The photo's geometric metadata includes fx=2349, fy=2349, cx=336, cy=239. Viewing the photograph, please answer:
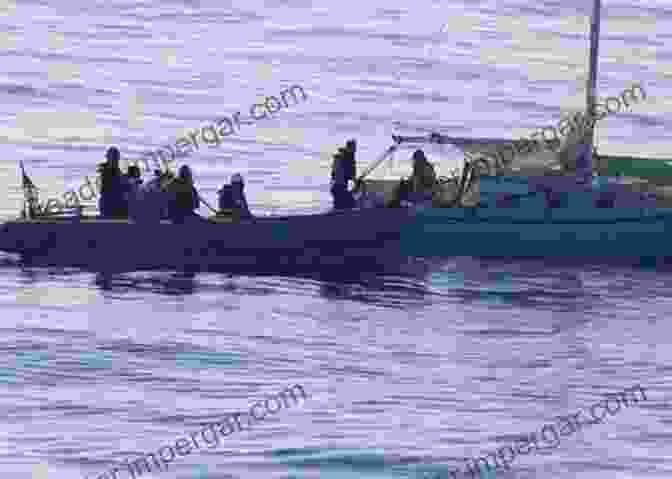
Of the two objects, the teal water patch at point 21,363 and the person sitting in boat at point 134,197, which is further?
the person sitting in boat at point 134,197

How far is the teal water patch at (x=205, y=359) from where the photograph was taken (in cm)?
4597

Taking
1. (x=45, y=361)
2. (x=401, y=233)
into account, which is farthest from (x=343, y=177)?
(x=45, y=361)

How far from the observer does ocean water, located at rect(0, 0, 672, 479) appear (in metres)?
40.9

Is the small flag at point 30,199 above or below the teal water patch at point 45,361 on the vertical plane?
above

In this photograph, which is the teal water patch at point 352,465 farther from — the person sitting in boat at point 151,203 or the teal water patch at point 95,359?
the person sitting in boat at point 151,203

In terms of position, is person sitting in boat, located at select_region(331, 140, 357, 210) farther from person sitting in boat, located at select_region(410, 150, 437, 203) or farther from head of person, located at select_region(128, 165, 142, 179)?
head of person, located at select_region(128, 165, 142, 179)

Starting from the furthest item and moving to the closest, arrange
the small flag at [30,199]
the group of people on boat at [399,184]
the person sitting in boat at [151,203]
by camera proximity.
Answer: the group of people on boat at [399,184] < the person sitting in boat at [151,203] < the small flag at [30,199]

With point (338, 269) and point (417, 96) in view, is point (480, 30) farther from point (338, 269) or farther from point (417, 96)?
point (338, 269)

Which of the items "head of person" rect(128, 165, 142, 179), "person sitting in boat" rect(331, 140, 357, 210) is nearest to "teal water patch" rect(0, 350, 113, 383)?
"head of person" rect(128, 165, 142, 179)

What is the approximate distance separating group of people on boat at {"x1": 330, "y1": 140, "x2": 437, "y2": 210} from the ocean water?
1.61m

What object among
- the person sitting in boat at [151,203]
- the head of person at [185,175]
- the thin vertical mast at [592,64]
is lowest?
the person sitting in boat at [151,203]

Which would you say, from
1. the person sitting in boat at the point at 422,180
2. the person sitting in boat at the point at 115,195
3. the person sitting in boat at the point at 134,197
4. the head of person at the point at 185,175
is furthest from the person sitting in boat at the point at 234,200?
the person sitting in boat at the point at 422,180

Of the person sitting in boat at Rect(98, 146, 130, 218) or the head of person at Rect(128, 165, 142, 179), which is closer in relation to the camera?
the person sitting in boat at Rect(98, 146, 130, 218)

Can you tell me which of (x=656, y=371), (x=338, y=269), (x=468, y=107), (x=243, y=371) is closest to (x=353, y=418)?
(x=243, y=371)
